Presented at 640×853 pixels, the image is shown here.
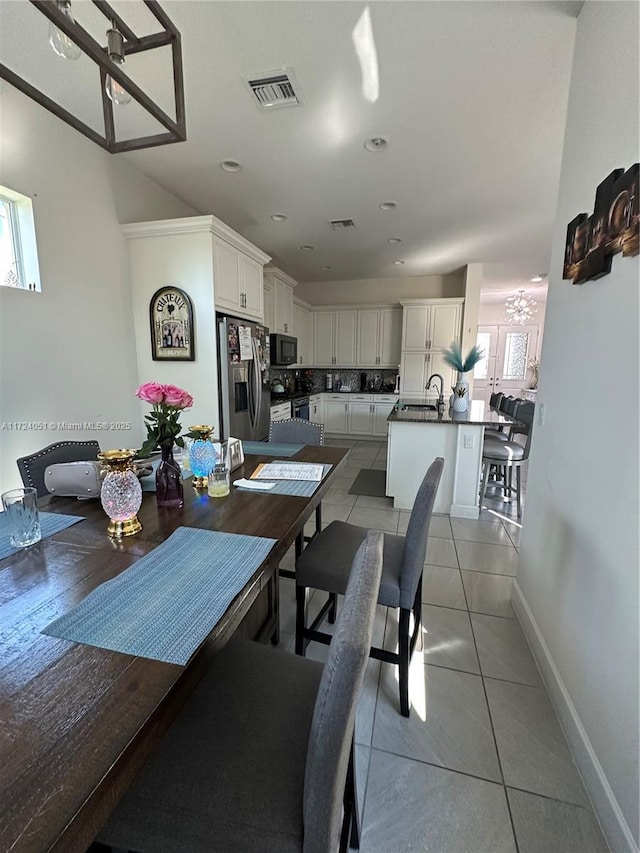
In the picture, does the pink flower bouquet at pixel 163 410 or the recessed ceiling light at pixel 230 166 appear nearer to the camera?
the pink flower bouquet at pixel 163 410

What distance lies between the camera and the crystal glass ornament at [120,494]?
1.16m

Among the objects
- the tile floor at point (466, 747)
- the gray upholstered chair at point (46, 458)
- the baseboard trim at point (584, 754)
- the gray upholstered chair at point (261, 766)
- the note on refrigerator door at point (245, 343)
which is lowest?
the tile floor at point (466, 747)

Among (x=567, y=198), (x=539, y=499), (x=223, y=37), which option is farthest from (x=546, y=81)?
(x=539, y=499)

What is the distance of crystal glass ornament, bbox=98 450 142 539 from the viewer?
1.16 metres

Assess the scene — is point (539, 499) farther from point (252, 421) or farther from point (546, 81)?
point (252, 421)

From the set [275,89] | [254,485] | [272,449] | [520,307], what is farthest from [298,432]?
[520,307]

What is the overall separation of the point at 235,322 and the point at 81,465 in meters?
2.15

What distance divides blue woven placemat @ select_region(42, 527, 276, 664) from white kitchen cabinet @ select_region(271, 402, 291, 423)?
359 centimetres

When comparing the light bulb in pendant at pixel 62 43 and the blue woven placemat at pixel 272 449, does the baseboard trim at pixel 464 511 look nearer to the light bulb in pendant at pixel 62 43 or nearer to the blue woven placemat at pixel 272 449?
the blue woven placemat at pixel 272 449

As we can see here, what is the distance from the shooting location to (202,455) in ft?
5.23

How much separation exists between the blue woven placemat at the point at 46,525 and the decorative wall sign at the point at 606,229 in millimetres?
2024

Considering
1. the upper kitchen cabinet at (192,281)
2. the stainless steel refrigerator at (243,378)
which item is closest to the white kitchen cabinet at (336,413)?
the stainless steel refrigerator at (243,378)

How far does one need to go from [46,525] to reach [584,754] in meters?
1.99

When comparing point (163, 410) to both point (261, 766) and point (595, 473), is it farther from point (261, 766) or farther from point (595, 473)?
point (595, 473)
